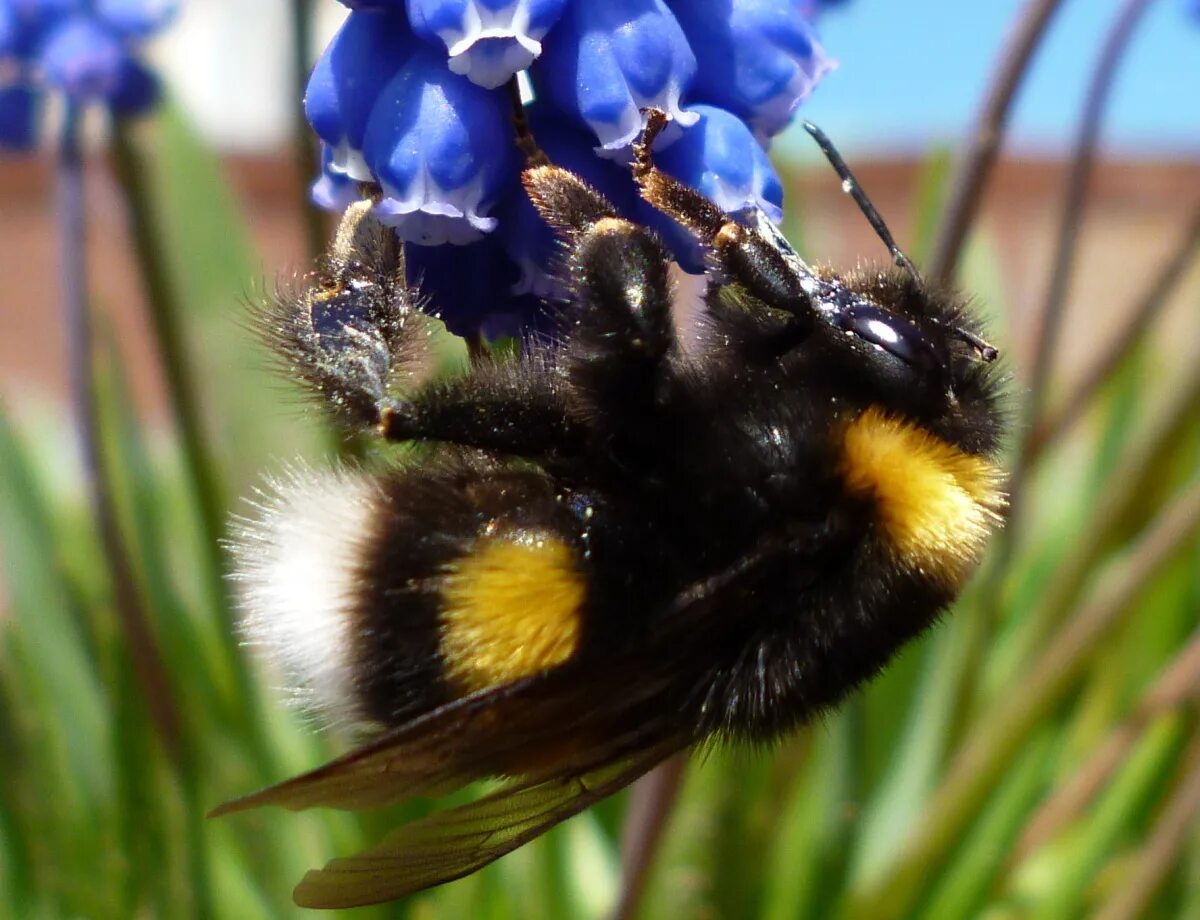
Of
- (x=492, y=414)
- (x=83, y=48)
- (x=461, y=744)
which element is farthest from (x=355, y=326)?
(x=83, y=48)

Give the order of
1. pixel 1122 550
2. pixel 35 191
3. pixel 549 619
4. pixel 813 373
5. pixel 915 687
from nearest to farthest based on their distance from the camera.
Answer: pixel 549 619
pixel 813 373
pixel 915 687
pixel 1122 550
pixel 35 191

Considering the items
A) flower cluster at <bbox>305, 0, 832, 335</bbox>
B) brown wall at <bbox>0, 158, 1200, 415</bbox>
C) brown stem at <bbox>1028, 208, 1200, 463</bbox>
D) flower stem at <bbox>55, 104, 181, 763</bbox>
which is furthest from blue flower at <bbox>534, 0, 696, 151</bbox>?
brown wall at <bbox>0, 158, 1200, 415</bbox>

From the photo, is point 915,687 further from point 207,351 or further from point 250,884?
point 207,351

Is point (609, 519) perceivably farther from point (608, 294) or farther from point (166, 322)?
point (166, 322)

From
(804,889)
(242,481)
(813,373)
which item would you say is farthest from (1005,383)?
(242,481)

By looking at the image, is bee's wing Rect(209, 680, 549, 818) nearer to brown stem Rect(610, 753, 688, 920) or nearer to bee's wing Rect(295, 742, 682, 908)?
bee's wing Rect(295, 742, 682, 908)

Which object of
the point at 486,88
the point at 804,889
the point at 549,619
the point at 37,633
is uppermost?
the point at 486,88
